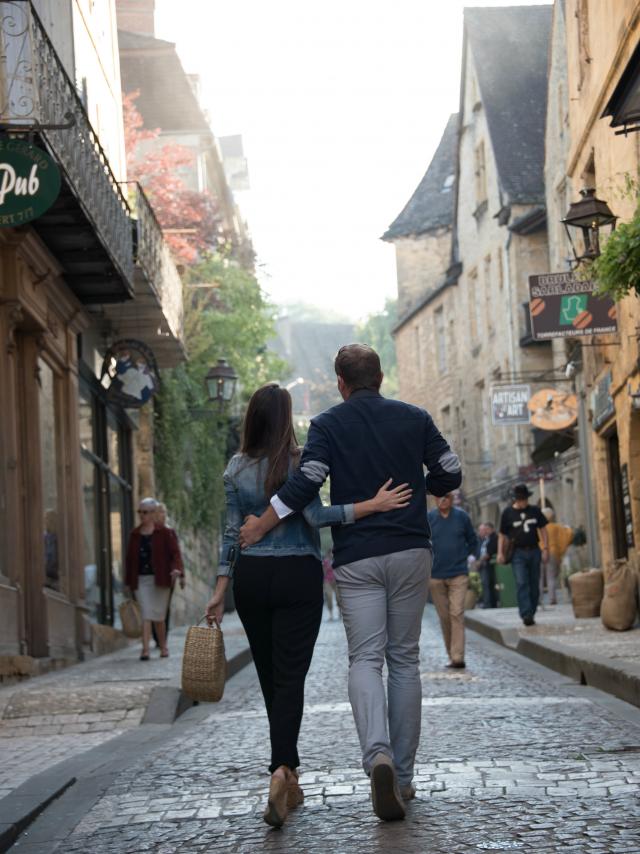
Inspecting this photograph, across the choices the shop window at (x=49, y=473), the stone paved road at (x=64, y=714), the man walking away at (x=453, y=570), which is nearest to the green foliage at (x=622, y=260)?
the man walking away at (x=453, y=570)

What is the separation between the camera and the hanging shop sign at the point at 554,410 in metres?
29.7

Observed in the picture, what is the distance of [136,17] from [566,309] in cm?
2964

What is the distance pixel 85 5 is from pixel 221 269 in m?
12.2

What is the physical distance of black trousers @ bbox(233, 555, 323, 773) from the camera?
254 inches

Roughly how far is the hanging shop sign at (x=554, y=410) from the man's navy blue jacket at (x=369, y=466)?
23378mm

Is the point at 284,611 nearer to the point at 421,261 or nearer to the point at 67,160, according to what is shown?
the point at 67,160

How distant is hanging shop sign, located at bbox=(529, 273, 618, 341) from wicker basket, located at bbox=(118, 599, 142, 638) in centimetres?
610

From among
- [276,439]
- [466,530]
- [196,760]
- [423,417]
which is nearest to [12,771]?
[196,760]

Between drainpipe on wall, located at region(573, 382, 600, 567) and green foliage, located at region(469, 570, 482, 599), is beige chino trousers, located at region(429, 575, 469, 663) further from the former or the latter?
green foliage, located at region(469, 570, 482, 599)

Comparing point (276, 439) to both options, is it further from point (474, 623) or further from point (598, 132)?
point (474, 623)

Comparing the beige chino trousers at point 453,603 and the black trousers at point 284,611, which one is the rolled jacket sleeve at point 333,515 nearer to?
the black trousers at point 284,611

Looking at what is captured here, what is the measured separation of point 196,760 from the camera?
27.6 ft

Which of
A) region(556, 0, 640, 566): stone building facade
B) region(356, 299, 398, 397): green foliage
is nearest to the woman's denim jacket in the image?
region(556, 0, 640, 566): stone building facade

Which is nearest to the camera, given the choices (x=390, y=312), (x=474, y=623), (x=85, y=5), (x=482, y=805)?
(x=482, y=805)
